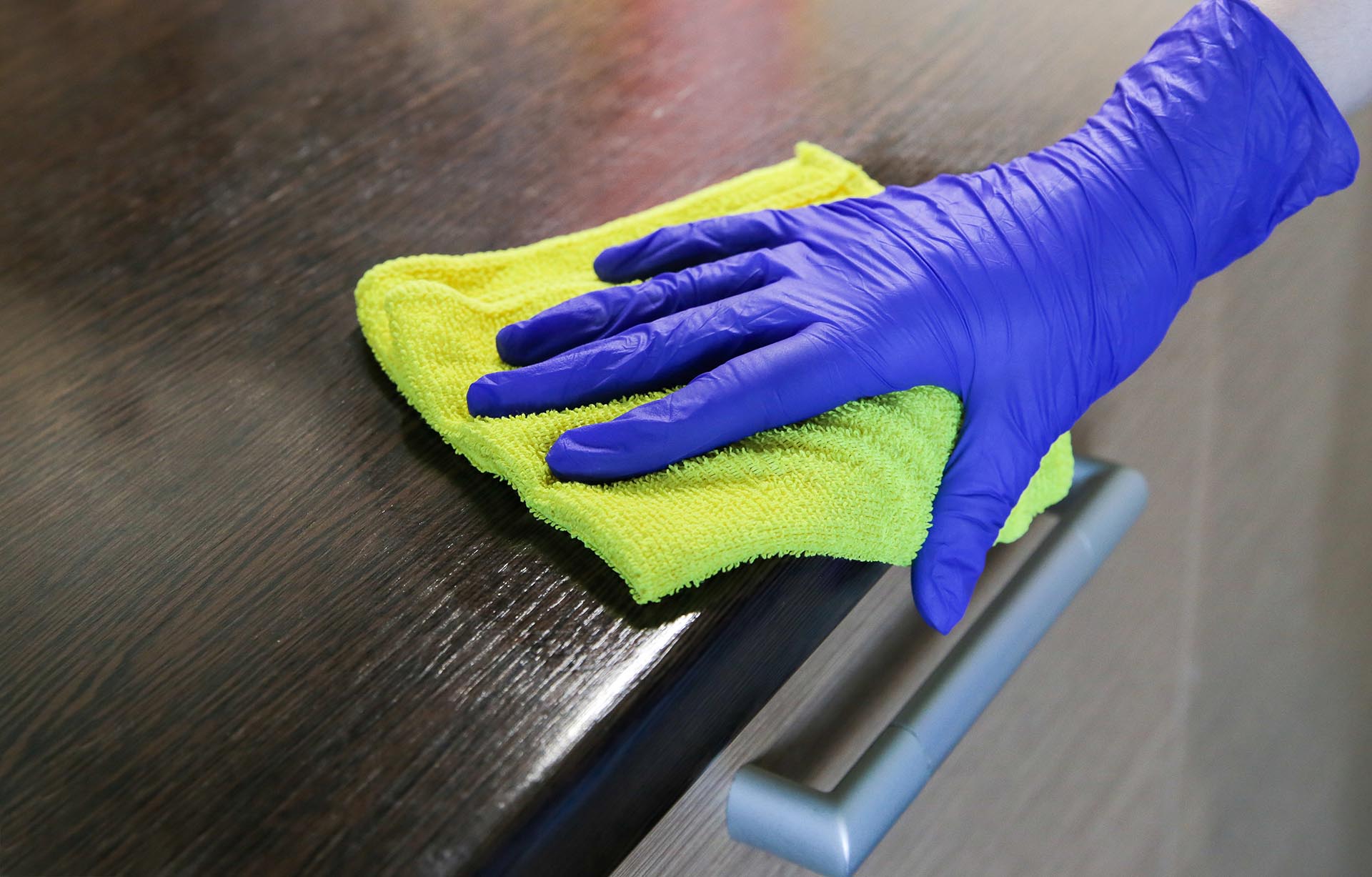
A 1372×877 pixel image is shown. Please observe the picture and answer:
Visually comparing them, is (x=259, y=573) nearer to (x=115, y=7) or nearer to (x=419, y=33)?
(x=419, y=33)

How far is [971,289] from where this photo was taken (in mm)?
547

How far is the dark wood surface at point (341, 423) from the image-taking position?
1.22ft

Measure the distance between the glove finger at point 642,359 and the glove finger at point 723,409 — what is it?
0.9 inches

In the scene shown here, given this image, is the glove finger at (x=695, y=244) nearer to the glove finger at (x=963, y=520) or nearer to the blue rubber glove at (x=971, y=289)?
the blue rubber glove at (x=971, y=289)

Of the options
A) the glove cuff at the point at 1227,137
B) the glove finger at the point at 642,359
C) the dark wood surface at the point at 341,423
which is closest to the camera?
the dark wood surface at the point at 341,423

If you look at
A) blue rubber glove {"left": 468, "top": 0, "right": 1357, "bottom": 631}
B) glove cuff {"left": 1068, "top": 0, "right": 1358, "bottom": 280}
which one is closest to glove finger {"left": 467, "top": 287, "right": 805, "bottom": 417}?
blue rubber glove {"left": 468, "top": 0, "right": 1357, "bottom": 631}

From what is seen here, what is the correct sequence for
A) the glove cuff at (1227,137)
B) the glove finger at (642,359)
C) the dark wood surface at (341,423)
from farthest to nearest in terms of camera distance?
the glove cuff at (1227,137)
the glove finger at (642,359)
the dark wood surface at (341,423)

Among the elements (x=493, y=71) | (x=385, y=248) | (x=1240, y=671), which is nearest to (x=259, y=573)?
(x=385, y=248)

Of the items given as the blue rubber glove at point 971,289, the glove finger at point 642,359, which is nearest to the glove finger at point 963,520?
the blue rubber glove at point 971,289

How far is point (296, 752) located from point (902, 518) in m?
0.26

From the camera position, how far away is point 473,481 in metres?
0.48

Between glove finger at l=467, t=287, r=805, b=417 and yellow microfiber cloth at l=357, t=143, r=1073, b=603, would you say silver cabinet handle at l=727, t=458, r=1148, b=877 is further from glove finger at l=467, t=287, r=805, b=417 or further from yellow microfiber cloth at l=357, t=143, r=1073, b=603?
glove finger at l=467, t=287, r=805, b=417

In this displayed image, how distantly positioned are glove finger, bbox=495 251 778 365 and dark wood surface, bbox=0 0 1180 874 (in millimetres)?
68

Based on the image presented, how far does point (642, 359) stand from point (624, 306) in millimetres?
48
